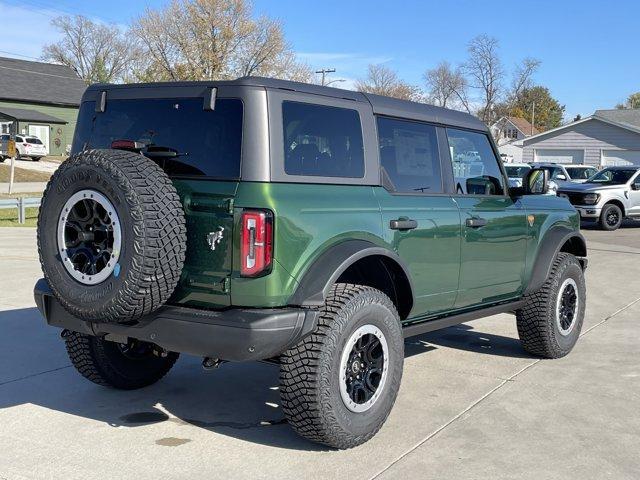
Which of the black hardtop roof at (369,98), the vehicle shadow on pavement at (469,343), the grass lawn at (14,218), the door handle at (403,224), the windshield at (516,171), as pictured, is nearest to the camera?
the black hardtop roof at (369,98)

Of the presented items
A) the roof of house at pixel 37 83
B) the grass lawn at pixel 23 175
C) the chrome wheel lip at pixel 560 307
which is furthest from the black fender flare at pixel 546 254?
the roof of house at pixel 37 83

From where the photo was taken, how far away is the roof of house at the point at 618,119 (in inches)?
1601

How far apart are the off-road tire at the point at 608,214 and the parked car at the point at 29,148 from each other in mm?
36216

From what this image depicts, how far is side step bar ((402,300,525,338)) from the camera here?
518cm

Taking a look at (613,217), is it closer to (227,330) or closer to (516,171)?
(516,171)

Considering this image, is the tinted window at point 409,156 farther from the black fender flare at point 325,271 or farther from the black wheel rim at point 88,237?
the black wheel rim at point 88,237

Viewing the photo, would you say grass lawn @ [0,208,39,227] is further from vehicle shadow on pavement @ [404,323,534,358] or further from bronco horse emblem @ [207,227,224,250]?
bronco horse emblem @ [207,227,224,250]

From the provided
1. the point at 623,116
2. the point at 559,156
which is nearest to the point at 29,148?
the point at 559,156

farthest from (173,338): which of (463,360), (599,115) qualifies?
(599,115)

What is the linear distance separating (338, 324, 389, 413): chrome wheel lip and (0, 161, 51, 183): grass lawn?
3562cm

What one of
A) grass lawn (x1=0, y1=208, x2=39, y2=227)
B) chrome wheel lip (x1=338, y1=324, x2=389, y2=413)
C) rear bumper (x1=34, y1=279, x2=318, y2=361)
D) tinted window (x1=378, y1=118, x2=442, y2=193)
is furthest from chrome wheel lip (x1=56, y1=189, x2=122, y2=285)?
grass lawn (x1=0, y1=208, x2=39, y2=227)

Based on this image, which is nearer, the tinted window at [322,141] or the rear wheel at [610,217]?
the tinted window at [322,141]

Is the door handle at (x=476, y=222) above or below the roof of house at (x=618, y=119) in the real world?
below

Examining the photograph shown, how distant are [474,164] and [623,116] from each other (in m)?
42.1
